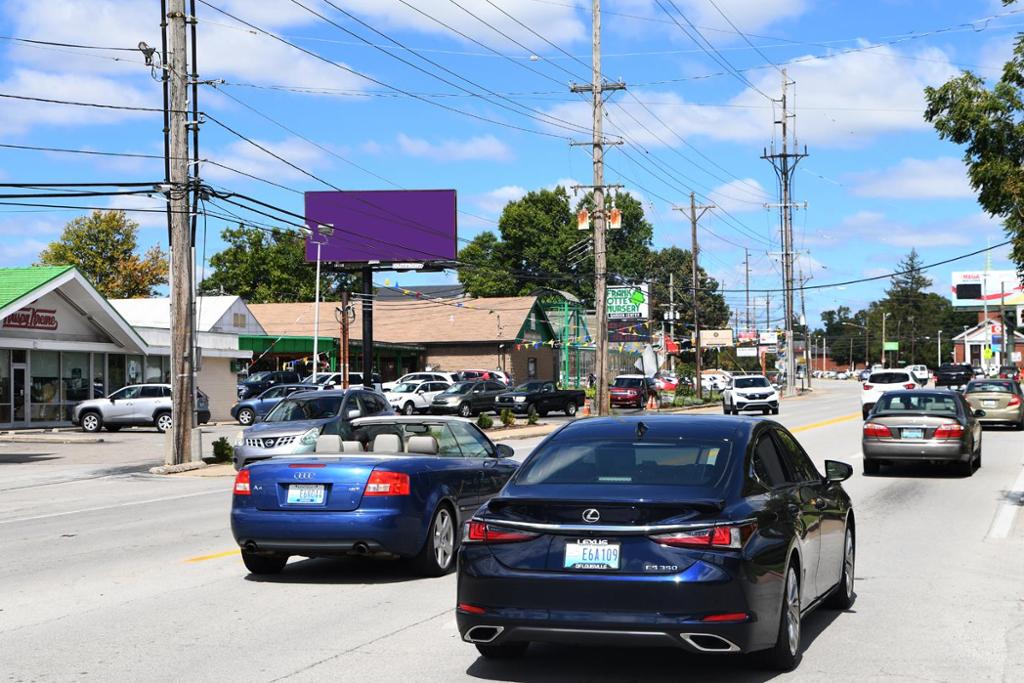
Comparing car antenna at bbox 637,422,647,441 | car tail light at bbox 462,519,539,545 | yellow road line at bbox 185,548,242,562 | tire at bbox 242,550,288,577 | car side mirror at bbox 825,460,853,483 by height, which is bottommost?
yellow road line at bbox 185,548,242,562

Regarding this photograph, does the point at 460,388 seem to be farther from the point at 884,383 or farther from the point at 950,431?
the point at 950,431

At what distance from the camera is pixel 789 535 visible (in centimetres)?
727

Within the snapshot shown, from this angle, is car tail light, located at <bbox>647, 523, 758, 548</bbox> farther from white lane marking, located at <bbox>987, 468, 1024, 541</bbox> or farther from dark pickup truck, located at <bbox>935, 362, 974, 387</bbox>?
dark pickup truck, located at <bbox>935, 362, 974, 387</bbox>

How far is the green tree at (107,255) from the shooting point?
88438 mm

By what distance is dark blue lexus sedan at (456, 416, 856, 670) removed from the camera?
6.43 m

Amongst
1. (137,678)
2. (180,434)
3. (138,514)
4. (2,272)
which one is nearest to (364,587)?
(137,678)

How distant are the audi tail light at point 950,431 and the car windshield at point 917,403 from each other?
43 cm

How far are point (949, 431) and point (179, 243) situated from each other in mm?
15744

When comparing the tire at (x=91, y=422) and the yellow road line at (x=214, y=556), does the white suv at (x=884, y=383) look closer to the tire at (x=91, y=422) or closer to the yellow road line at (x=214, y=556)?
the tire at (x=91, y=422)

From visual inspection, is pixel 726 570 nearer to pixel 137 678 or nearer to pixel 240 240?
pixel 137 678

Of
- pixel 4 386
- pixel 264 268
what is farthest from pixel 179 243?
pixel 264 268

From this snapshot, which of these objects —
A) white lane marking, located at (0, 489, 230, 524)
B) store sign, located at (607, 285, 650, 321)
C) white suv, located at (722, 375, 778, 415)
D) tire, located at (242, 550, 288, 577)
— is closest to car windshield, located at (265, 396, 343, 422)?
white lane marking, located at (0, 489, 230, 524)

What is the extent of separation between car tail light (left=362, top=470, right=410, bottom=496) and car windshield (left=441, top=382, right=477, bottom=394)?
4090 centimetres

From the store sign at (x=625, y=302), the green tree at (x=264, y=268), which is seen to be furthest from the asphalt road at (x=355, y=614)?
the green tree at (x=264, y=268)
